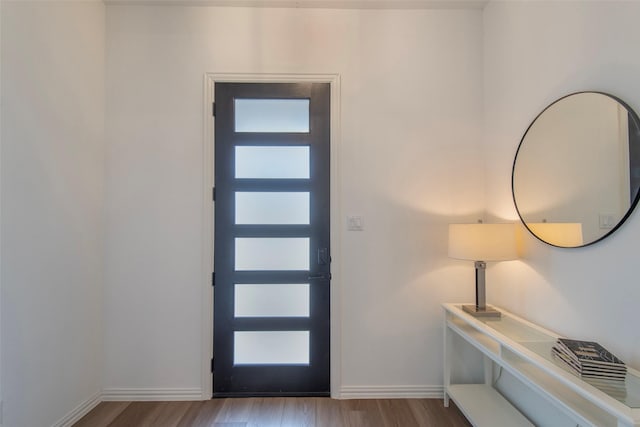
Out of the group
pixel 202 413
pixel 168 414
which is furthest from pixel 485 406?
pixel 168 414

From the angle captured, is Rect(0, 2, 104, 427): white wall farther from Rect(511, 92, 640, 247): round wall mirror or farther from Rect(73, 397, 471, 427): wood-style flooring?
Rect(511, 92, 640, 247): round wall mirror

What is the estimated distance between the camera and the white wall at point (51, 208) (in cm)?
149

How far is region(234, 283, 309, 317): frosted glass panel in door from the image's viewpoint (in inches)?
84.3

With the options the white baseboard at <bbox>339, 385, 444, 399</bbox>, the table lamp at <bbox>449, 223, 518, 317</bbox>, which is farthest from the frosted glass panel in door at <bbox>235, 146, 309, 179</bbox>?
the white baseboard at <bbox>339, 385, 444, 399</bbox>

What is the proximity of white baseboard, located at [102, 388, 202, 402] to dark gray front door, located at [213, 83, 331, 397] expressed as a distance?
20 cm

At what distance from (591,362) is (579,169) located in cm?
86

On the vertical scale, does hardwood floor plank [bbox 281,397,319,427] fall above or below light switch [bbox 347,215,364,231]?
below

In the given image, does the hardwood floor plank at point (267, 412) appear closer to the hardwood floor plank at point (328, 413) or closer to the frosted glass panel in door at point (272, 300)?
the hardwood floor plank at point (328, 413)

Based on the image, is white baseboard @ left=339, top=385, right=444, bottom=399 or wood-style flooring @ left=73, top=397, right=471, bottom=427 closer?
wood-style flooring @ left=73, top=397, right=471, bottom=427

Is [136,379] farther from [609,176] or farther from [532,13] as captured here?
[532,13]

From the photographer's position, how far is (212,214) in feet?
6.95

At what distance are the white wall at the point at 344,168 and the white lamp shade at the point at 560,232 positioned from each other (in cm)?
57

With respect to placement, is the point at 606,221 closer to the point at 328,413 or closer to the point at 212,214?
the point at 328,413

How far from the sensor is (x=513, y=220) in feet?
6.11
